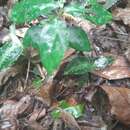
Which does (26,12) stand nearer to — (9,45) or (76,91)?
(9,45)

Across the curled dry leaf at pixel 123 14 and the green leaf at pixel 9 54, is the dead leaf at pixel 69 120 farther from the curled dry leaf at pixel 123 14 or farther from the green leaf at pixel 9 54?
the curled dry leaf at pixel 123 14

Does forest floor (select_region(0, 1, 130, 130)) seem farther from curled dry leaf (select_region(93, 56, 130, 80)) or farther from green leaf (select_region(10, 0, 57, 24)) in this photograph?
green leaf (select_region(10, 0, 57, 24))

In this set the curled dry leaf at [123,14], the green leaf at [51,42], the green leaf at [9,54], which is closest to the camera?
the green leaf at [51,42]

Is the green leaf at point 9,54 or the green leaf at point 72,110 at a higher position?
the green leaf at point 9,54

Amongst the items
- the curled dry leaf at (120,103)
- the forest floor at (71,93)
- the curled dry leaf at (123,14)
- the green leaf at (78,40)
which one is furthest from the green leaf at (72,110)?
the curled dry leaf at (123,14)

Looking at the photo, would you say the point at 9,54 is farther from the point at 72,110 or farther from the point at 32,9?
the point at 72,110

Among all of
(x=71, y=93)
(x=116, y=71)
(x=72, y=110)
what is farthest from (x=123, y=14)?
(x=72, y=110)

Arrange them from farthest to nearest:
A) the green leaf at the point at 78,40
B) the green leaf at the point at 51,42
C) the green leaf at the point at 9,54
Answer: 1. the green leaf at the point at 9,54
2. the green leaf at the point at 78,40
3. the green leaf at the point at 51,42
